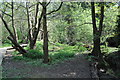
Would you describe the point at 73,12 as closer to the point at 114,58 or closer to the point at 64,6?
the point at 64,6

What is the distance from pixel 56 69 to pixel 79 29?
876 centimetres

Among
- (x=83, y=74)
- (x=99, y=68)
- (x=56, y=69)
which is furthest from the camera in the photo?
(x=99, y=68)

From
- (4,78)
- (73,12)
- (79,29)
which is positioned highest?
(73,12)

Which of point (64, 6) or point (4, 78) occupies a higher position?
point (64, 6)

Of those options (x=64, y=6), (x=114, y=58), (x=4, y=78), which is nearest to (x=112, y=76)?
(x=114, y=58)

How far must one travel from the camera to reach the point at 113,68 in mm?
6160

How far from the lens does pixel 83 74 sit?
500 cm

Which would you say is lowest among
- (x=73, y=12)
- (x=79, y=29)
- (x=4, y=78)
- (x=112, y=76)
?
(x=112, y=76)

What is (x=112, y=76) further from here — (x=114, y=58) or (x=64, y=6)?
(x=64, y=6)

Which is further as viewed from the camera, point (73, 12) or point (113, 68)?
point (73, 12)

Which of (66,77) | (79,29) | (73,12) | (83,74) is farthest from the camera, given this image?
(79,29)

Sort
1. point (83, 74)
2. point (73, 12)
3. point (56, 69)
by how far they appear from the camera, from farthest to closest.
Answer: point (73, 12), point (56, 69), point (83, 74)

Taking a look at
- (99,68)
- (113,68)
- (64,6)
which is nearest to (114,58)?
(113,68)

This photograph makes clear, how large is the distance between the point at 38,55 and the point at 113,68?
401 cm
